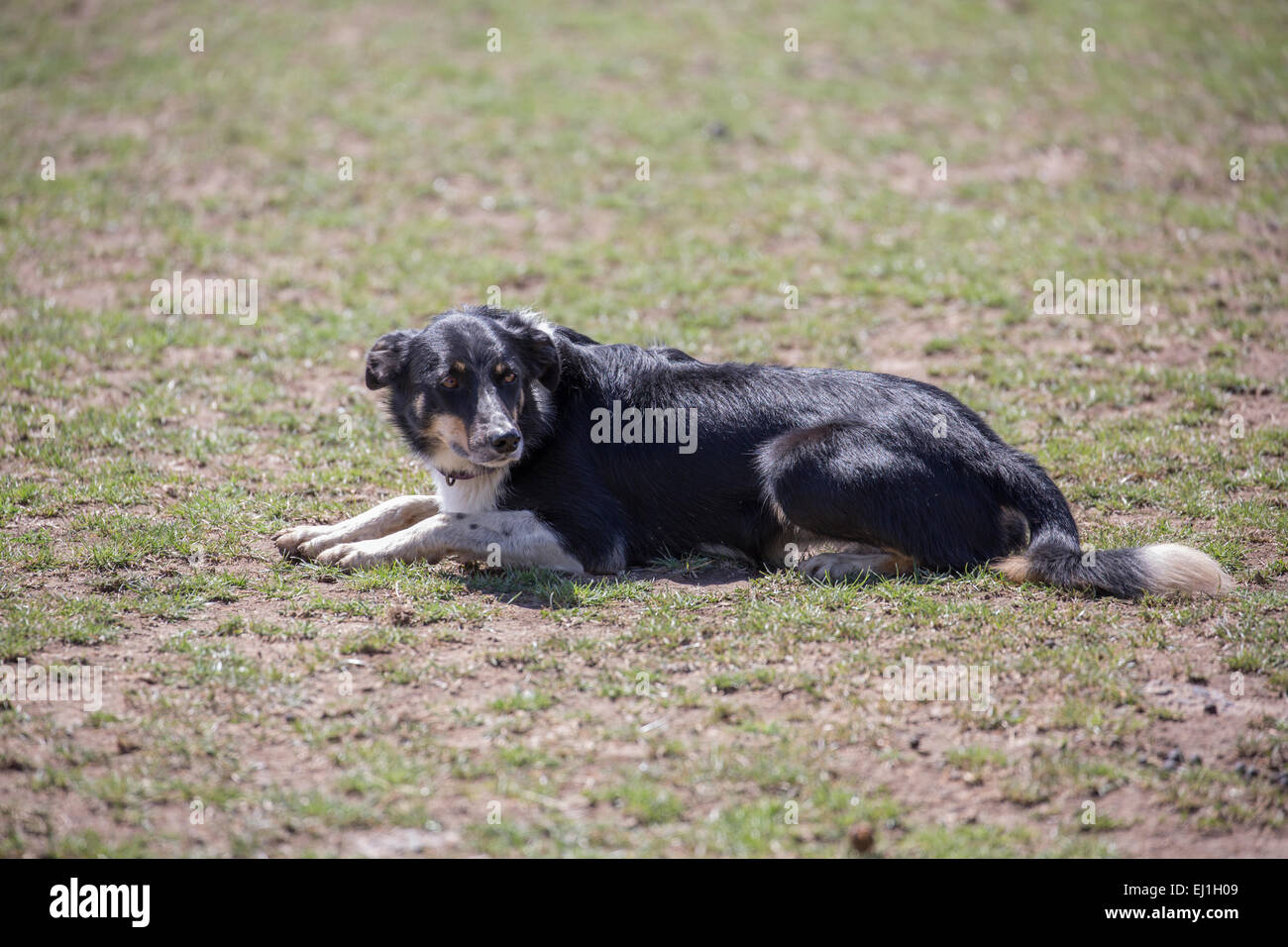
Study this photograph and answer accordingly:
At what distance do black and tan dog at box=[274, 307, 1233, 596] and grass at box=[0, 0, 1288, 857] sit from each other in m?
0.24

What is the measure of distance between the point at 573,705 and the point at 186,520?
3.27 m

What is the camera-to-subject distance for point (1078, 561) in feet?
20.6

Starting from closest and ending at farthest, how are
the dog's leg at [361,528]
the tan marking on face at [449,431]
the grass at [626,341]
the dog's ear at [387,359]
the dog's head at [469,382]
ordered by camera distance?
the grass at [626,341]
the dog's head at [469,382]
the tan marking on face at [449,431]
the dog's leg at [361,528]
the dog's ear at [387,359]

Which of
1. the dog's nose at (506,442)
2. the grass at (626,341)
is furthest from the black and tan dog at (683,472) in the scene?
the grass at (626,341)

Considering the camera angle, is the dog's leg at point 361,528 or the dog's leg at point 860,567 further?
the dog's leg at point 361,528

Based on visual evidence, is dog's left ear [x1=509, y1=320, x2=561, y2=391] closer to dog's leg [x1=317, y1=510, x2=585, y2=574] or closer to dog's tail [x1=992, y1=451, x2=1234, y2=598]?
dog's leg [x1=317, y1=510, x2=585, y2=574]

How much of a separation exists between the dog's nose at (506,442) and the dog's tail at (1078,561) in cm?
269

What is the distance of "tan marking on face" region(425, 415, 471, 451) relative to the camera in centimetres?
668

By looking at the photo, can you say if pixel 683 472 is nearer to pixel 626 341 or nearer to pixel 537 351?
pixel 537 351

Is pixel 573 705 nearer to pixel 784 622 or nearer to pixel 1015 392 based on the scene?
pixel 784 622

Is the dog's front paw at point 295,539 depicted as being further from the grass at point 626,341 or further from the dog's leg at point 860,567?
the dog's leg at point 860,567

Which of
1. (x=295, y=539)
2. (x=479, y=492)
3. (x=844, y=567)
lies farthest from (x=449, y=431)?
(x=844, y=567)

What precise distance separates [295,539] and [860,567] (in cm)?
324

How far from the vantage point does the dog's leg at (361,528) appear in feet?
22.7
